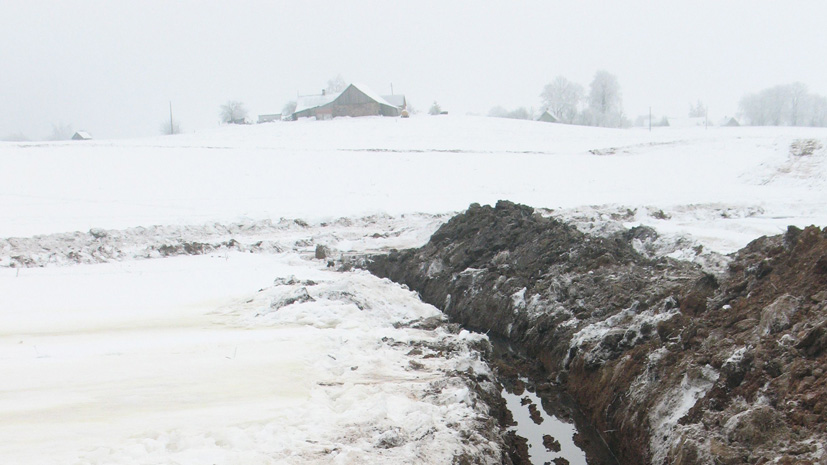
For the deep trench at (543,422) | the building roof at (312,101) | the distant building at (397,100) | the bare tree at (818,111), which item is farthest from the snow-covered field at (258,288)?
the bare tree at (818,111)

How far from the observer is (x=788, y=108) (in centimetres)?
9581

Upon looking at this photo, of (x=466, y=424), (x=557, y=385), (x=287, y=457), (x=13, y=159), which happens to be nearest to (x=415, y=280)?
(x=557, y=385)

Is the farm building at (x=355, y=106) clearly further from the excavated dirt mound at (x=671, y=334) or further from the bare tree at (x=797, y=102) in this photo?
the bare tree at (x=797, y=102)

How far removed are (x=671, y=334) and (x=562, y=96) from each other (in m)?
92.4

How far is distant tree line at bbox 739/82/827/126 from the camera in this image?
94000mm

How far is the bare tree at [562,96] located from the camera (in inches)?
3686

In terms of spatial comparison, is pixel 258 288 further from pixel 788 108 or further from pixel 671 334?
pixel 788 108

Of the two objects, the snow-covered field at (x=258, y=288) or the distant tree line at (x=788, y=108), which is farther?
the distant tree line at (x=788, y=108)

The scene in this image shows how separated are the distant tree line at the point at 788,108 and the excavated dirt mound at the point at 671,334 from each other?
100317 millimetres

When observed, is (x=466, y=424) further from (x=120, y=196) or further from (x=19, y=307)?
(x=120, y=196)

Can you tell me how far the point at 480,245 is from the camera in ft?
42.8

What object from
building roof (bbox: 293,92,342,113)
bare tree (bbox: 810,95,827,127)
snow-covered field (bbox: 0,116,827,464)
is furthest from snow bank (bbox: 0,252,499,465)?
bare tree (bbox: 810,95,827,127)

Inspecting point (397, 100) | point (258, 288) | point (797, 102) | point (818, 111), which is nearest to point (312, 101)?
point (397, 100)

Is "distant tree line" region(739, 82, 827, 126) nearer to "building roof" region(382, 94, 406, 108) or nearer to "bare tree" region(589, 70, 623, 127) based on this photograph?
"bare tree" region(589, 70, 623, 127)
